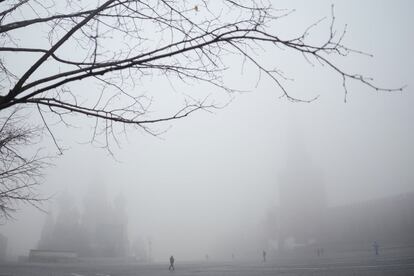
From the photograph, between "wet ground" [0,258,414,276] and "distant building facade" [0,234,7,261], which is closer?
"wet ground" [0,258,414,276]

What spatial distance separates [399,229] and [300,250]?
1719 centimetres

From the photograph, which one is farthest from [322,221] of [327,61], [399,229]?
[327,61]

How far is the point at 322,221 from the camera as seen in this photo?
228 feet

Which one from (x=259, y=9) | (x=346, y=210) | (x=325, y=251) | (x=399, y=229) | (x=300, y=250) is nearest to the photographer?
(x=259, y=9)

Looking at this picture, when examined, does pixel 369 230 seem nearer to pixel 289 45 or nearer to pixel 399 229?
pixel 399 229

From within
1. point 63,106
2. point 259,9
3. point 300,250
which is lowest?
point 300,250

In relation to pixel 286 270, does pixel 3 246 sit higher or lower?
higher

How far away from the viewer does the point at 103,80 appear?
3.73m

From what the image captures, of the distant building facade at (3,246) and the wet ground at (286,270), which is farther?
the distant building facade at (3,246)

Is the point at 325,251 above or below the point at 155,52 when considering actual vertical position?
below

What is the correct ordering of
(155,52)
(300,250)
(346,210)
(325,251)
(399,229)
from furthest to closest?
(346,210), (300,250), (325,251), (399,229), (155,52)

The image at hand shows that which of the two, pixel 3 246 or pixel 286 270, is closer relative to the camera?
pixel 286 270

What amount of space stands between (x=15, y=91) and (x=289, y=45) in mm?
2420

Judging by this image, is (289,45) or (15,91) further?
(289,45)
